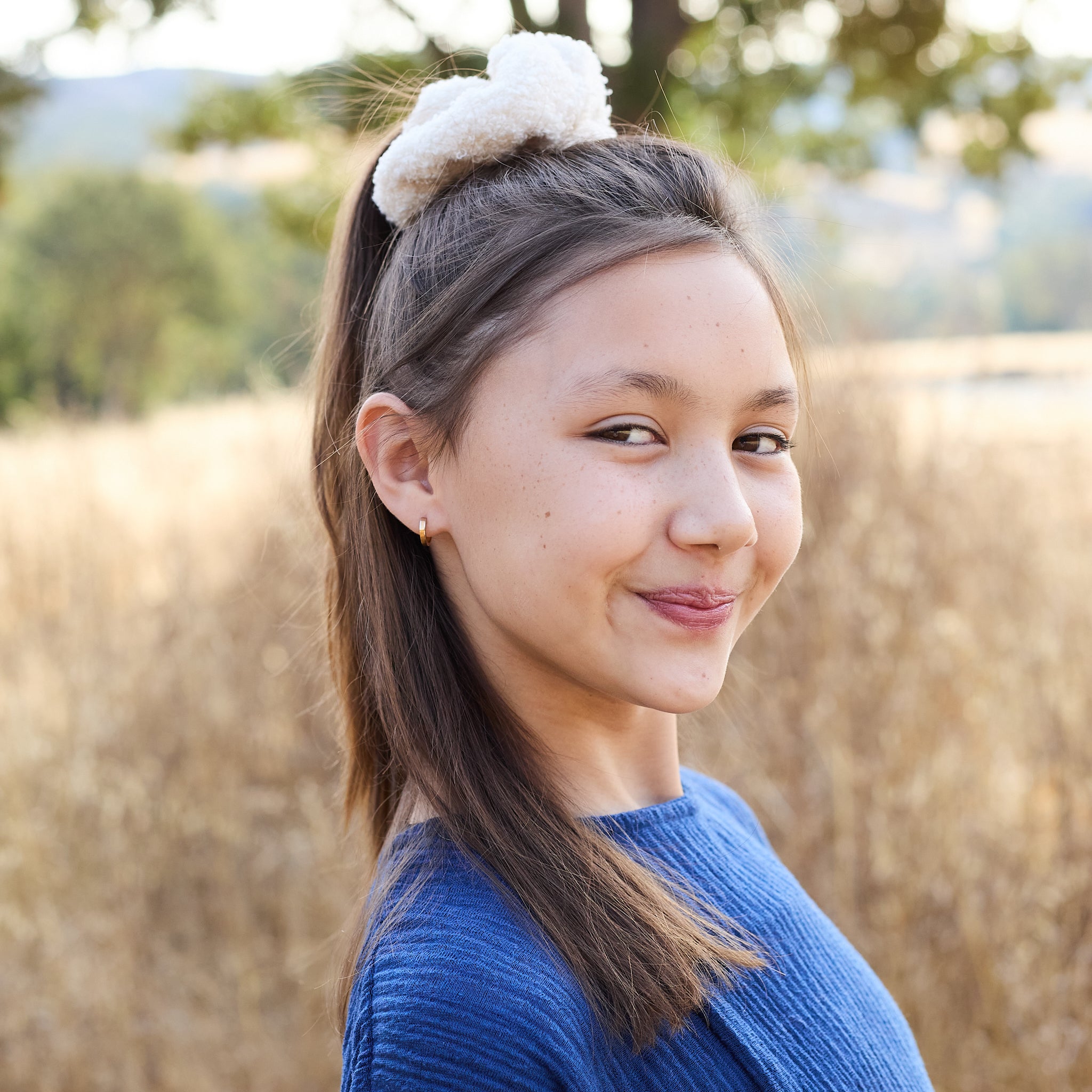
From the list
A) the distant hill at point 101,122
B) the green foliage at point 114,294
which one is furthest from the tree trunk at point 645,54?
the distant hill at point 101,122

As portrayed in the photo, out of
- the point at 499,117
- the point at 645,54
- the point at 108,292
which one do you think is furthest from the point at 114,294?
the point at 499,117

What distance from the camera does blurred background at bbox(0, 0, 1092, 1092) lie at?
2.29 meters

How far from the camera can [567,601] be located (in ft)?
3.02

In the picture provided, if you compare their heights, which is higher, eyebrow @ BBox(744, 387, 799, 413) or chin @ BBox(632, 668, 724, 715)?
eyebrow @ BBox(744, 387, 799, 413)

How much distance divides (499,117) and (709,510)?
471 millimetres

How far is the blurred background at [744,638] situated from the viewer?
229 centimetres

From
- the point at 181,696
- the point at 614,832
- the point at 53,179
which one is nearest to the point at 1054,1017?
the point at 614,832

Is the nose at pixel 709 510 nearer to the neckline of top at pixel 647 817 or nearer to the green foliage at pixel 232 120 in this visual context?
the neckline of top at pixel 647 817

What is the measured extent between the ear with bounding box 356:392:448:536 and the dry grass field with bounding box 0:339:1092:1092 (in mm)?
564

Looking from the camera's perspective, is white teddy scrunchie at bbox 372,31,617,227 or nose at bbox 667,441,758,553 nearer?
nose at bbox 667,441,758,553

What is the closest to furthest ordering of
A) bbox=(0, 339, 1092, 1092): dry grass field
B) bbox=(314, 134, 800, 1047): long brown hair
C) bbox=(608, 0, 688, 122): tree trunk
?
bbox=(314, 134, 800, 1047): long brown hair < bbox=(0, 339, 1092, 1092): dry grass field < bbox=(608, 0, 688, 122): tree trunk

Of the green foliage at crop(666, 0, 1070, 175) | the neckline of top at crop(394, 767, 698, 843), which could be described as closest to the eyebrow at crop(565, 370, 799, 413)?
the neckline of top at crop(394, 767, 698, 843)

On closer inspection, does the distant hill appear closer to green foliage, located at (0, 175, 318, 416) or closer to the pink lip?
green foliage, located at (0, 175, 318, 416)

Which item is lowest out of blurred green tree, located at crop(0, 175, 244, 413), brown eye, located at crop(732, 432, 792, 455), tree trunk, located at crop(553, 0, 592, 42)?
blurred green tree, located at crop(0, 175, 244, 413)
